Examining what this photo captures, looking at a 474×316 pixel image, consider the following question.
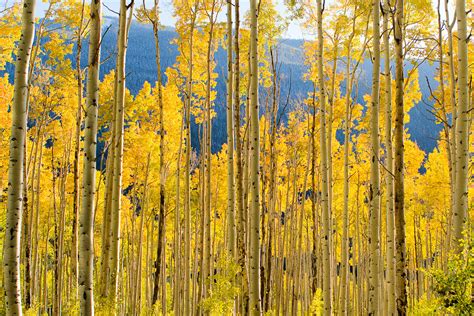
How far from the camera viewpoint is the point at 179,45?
10445mm

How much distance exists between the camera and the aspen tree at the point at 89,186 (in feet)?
11.7

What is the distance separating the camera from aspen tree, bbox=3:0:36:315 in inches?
133

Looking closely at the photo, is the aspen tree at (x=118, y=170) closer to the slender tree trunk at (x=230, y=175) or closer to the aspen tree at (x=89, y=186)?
the slender tree trunk at (x=230, y=175)

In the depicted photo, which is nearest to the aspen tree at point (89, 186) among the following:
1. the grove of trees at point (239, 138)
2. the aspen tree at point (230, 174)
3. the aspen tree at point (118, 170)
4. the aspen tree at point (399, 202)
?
the grove of trees at point (239, 138)

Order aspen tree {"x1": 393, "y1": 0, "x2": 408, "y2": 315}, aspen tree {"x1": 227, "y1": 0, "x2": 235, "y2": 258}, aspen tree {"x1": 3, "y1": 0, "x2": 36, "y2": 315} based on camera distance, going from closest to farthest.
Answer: aspen tree {"x1": 3, "y1": 0, "x2": 36, "y2": 315} < aspen tree {"x1": 393, "y1": 0, "x2": 408, "y2": 315} < aspen tree {"x1": 227, "y1": 0, "x2": 235, "y2": 258}

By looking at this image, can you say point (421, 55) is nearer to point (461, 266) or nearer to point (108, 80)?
point (461, 266)

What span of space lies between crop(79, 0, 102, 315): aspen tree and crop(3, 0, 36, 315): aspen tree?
20.1 inches

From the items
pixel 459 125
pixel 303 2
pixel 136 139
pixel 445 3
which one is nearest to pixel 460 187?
pixel 459 125

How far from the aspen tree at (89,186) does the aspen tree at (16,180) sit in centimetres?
51

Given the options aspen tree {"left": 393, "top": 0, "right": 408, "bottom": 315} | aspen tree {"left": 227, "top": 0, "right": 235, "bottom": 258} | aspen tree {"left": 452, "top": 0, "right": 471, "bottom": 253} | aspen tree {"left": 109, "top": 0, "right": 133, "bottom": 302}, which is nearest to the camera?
aspen tree {"left": 393, "top": 0, "right": 408, "bottom": 315}

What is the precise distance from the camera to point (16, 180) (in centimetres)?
348

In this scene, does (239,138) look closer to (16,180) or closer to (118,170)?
(118,170)

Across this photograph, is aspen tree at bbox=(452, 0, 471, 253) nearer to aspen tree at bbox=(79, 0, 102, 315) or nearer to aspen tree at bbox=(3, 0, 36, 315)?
aspen tree at bbox=(79, 0, 102, 315)

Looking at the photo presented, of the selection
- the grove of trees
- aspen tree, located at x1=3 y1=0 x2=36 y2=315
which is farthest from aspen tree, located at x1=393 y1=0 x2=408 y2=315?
aspen tree, located at x1=3 y1=0 x2=36 y2=315
